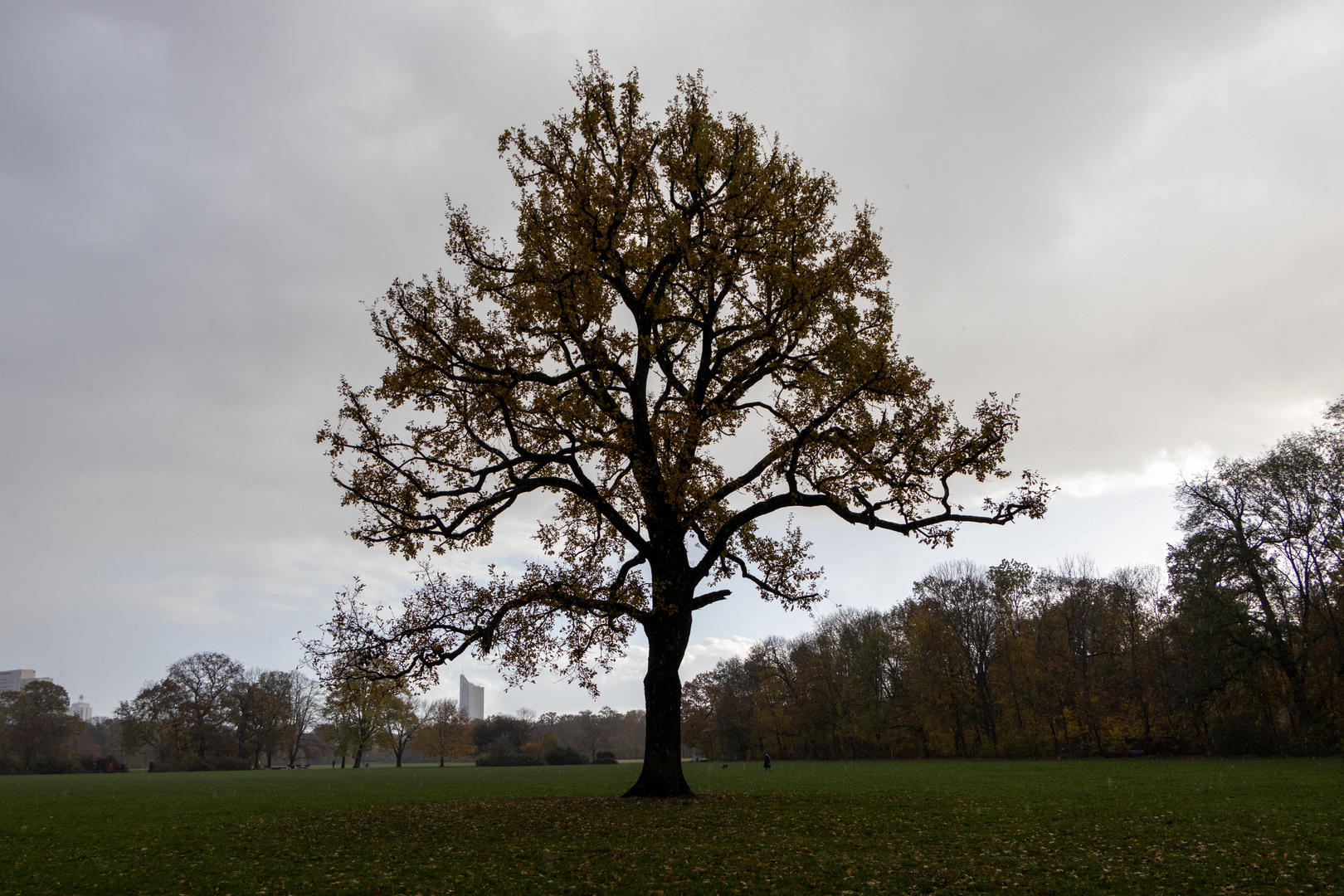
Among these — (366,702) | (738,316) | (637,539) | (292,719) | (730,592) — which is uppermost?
(738,316)

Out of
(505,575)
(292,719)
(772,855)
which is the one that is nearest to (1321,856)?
(772,855)

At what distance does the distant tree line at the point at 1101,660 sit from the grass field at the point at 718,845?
602cm

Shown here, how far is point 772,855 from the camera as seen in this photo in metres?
10.5

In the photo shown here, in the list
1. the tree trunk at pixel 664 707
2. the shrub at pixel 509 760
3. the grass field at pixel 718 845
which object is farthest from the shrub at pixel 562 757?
the tree trunk at pixel 664 707

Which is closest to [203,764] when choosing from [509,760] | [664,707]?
[509,760]

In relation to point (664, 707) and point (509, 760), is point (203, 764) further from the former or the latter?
point (664, 707)

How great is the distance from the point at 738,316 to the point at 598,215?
4.94 metres

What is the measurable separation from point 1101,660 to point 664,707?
51.0m

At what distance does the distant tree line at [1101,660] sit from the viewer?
37.8 m

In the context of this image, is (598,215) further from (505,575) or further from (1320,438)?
(1320,438)

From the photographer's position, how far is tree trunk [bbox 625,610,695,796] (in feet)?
57.4

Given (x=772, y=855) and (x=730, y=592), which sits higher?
(x=730, y=592)

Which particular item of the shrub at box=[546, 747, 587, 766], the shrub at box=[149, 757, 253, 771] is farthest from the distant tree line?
the shrub at box=[149, 757, 253, 771]

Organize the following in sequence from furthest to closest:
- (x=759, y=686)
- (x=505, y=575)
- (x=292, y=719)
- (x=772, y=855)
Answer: (x=292, y=719), (x=759, y=686), (x=505, y=575), (x=772, y=855)
